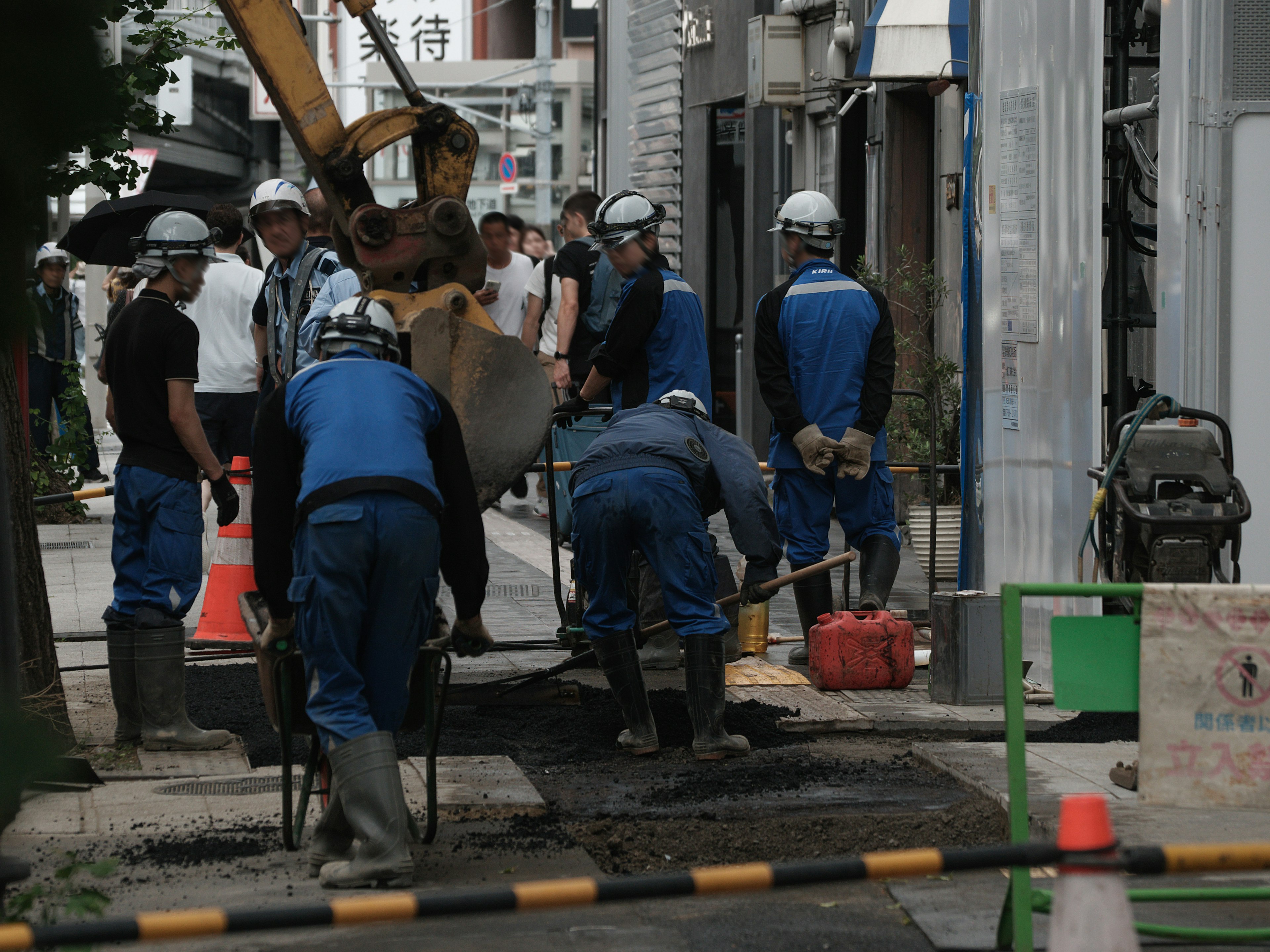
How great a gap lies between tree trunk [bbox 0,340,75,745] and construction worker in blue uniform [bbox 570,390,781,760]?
2.01 metres

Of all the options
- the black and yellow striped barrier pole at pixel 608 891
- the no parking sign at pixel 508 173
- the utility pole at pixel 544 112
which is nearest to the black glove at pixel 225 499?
the black and yellow striped barrier pole at pixel 608 891

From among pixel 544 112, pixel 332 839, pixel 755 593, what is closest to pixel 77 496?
pixel 755 593

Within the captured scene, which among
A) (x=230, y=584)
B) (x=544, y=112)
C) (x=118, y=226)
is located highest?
(x=544, y=112)

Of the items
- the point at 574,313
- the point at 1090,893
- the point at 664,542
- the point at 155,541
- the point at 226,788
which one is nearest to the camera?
the point at 1090,893

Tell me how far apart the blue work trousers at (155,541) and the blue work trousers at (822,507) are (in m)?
2.83

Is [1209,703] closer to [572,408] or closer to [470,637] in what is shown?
[470,637]

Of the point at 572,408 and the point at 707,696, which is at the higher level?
the point at 572,408

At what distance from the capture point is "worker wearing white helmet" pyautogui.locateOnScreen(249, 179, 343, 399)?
316 inches

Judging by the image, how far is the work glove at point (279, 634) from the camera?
5.00 metres

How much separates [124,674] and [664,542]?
6.97 ft

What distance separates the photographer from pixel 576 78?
2406 inches

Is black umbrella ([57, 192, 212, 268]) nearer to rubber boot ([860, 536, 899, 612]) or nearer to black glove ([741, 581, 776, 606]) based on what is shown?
rubber boot ([860, 536, 899, 612])

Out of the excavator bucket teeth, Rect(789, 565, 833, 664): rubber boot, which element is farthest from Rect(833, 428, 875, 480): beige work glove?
the excavator bucket teeth

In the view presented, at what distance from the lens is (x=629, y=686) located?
6.41 metres
